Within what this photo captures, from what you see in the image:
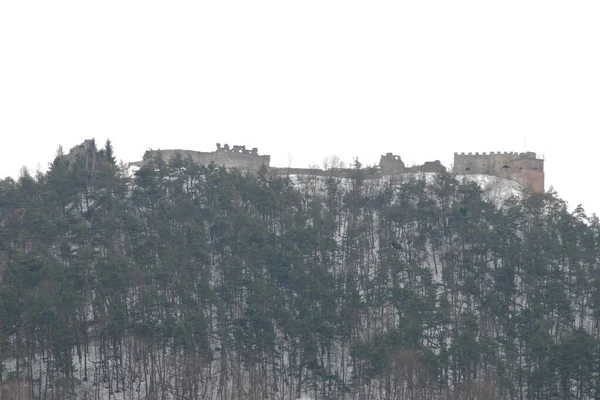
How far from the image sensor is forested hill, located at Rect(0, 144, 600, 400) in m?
47.2

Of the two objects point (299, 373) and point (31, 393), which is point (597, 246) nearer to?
point (299, 373)

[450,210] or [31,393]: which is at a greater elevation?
[450,210]

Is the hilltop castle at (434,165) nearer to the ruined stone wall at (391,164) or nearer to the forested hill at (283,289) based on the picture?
the ruined stone wall at (391,164)

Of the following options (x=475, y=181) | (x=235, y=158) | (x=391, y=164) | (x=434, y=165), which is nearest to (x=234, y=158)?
(x=235, y=158)

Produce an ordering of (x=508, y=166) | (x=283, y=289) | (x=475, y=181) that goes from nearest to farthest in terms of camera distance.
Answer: (x=283, y=289)
(x=475, y=181)
(x=508, y=166)

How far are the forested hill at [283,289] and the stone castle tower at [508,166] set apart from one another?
5.99 metres

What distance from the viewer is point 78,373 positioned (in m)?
47.9

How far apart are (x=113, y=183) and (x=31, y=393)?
18234mm

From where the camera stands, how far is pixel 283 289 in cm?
5488

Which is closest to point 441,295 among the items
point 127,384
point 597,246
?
point 597,246

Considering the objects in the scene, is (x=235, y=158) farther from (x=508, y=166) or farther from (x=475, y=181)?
(x=508, y=166)

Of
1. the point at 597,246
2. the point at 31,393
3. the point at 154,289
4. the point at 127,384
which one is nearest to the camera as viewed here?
the point at 31,393

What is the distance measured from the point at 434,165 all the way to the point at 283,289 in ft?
70.1

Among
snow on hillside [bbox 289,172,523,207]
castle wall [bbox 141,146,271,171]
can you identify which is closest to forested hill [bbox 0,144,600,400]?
snow on hillside [bbox 289,172,523,207]
